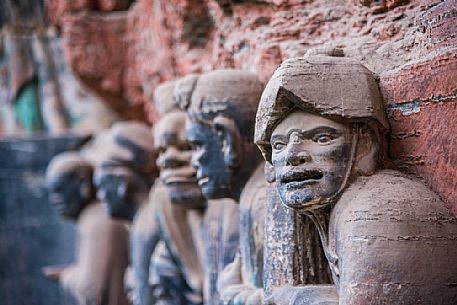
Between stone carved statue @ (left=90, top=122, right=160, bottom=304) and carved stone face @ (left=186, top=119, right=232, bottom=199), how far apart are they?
4.00 feet

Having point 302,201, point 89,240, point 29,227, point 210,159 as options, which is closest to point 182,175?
point 210,159

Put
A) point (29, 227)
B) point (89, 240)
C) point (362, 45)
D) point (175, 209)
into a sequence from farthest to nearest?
point (29, 227), point (89, 240), point (175, 209), point (362, 45)

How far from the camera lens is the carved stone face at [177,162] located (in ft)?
12.2

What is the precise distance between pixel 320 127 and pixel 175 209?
168 cm

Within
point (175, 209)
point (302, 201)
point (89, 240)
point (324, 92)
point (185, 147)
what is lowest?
point (89, 240)

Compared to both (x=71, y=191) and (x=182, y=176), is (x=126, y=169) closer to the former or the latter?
(x=71, y=191)

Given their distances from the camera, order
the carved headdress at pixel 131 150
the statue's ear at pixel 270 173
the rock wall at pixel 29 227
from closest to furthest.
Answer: the statue's ear at pixel 270 173 → the carved headdress at pixel 131 150 → the rock wall at pixel 29 227

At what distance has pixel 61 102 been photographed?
8.12 metres

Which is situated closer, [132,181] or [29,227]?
[132,181]

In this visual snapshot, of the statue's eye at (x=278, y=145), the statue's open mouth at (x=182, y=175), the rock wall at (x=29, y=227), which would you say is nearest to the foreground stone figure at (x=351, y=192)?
the statue's eye at (x=278, y=145)

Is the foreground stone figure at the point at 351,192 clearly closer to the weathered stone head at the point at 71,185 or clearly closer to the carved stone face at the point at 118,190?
the carved stone face at the point at 118,190

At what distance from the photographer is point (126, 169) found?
4.48 meters

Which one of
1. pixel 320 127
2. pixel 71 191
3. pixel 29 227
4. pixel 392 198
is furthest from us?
pixel 29 227

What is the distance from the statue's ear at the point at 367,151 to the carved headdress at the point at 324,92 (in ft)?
0.11
